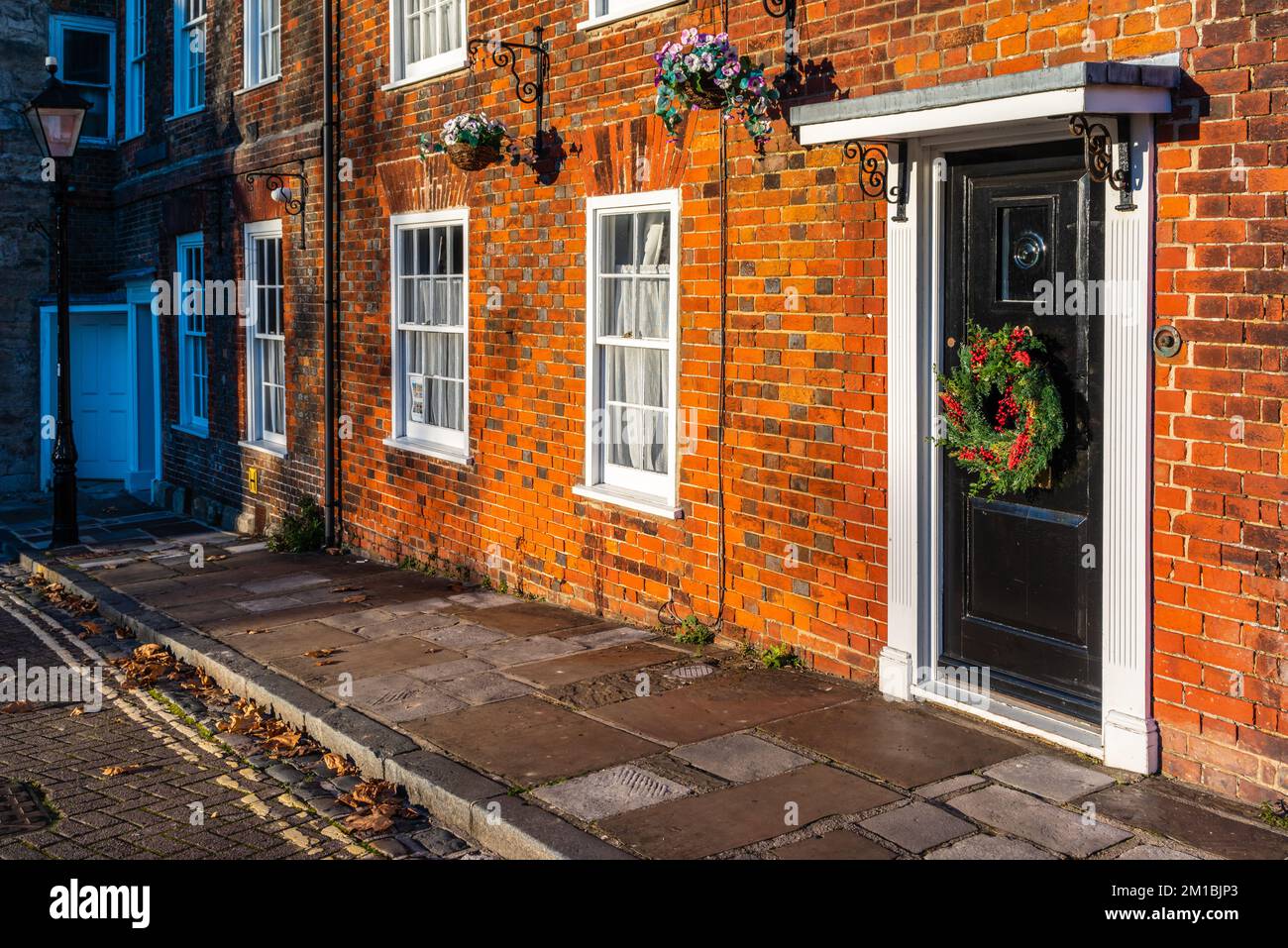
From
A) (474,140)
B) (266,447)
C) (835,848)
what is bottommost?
(835,848)

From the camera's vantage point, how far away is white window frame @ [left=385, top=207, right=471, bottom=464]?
35.2 ft

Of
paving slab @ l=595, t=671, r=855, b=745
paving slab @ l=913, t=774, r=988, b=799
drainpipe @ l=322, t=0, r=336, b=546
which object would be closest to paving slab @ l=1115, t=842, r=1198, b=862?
paving slab @ l=913, t=774, r=988, b=799

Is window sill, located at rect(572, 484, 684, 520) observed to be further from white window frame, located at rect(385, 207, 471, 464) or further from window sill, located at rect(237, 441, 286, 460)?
window sill, located at rect(237, 441, 286, 460)

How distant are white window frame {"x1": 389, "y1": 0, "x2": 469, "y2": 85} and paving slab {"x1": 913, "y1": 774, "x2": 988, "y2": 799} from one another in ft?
23.9

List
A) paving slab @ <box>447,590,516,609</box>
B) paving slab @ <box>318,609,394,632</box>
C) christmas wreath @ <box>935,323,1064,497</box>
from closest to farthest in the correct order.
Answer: christmas wreath @ <box>935,323,1064,497</box> → paving slab @ <box>318,609,394,632</box> → paving slab @ <box>447,590,516,609</box>

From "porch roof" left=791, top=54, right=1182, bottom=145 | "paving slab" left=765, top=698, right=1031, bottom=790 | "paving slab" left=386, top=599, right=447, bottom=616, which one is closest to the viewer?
"porch roof" left=791, top=54, right=1182, bottom=145

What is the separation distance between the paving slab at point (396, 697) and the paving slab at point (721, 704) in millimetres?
933

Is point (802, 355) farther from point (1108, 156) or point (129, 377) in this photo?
point (129, 377)

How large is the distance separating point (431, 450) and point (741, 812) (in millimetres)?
6463

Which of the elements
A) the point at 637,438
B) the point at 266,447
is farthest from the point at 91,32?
the point at 637,438

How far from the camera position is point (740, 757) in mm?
6098

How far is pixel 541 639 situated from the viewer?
28.1ft

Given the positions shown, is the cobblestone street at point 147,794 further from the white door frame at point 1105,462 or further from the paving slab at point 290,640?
the white door frame at point 1105,462
